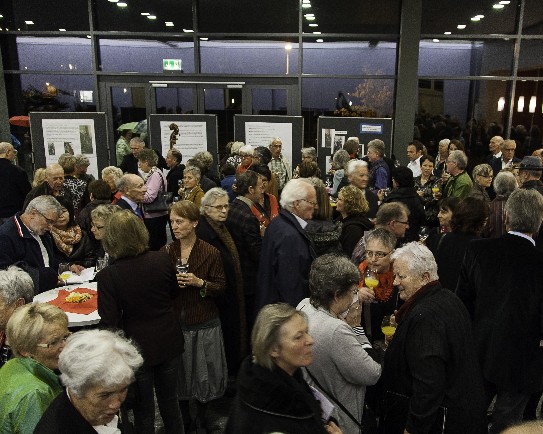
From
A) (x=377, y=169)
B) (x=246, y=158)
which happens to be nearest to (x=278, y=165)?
(x=246, y=158)

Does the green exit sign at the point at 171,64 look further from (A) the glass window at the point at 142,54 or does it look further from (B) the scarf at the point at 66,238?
(B) the scarf at the point at 66,238

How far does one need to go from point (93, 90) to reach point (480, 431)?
9492 millimetres

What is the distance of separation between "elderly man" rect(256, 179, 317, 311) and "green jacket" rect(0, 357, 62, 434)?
1.75 m

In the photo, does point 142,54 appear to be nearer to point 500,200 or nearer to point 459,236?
point 500,200

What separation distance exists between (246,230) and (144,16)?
7293mm

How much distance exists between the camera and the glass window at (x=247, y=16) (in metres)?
9.55

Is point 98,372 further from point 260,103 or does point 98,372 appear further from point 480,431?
point 260,103

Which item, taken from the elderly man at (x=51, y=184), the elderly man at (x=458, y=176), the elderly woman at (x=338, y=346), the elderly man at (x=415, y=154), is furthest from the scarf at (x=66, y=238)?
the elderly man at (x=415, y=154)

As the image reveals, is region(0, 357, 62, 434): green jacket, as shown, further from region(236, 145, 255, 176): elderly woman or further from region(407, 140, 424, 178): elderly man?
region(407, 140, 424, 178): elderly man

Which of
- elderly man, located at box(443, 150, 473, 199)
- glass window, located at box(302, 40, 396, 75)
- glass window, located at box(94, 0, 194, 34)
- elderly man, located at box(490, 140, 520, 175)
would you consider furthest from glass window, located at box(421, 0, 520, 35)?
elderly man, located at box(443, 150, 473, 199)

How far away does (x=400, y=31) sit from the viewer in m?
9.43

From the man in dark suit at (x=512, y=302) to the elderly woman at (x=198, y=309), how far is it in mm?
1724

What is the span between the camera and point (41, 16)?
31.7 ft

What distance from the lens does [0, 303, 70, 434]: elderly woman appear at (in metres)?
1.89
